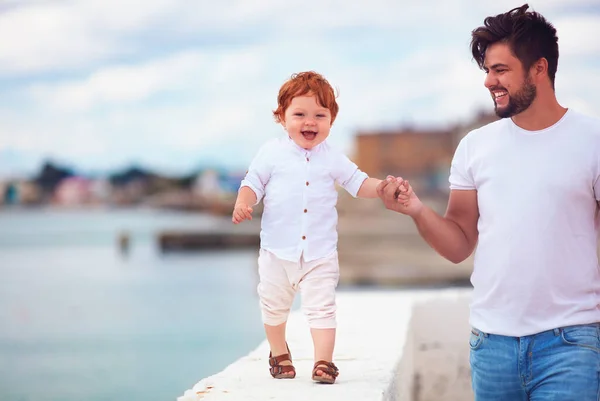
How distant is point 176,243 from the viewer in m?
55.1

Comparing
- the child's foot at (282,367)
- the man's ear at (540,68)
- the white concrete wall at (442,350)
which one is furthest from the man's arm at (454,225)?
the white concrete wall at (442,350)

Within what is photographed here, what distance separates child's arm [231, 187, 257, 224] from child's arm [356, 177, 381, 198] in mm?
355

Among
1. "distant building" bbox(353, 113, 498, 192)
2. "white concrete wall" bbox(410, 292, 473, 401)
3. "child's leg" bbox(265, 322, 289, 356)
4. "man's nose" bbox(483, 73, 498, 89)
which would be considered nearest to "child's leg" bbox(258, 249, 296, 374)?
"child's leg" bbox(265, 322, 289, 356)

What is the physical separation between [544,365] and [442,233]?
518mm

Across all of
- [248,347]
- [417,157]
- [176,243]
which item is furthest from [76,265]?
[248,347]

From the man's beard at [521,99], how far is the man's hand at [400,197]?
0.41 meters

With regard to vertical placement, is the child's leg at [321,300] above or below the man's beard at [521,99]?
below

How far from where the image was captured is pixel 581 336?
7.79ft

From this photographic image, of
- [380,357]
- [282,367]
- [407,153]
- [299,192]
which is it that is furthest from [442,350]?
[407,153]

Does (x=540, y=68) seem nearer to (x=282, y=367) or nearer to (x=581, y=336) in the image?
(x=581, y=336)

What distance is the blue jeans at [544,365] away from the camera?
2354 mm

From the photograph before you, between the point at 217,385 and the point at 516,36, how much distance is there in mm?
1426

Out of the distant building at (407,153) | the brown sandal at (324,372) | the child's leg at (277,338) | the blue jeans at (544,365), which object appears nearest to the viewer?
the blue jeans at (544,365)

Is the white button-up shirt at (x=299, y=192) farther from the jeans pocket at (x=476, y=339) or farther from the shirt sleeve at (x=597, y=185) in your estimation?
the shirt sleeve at (x=597, y=185)
